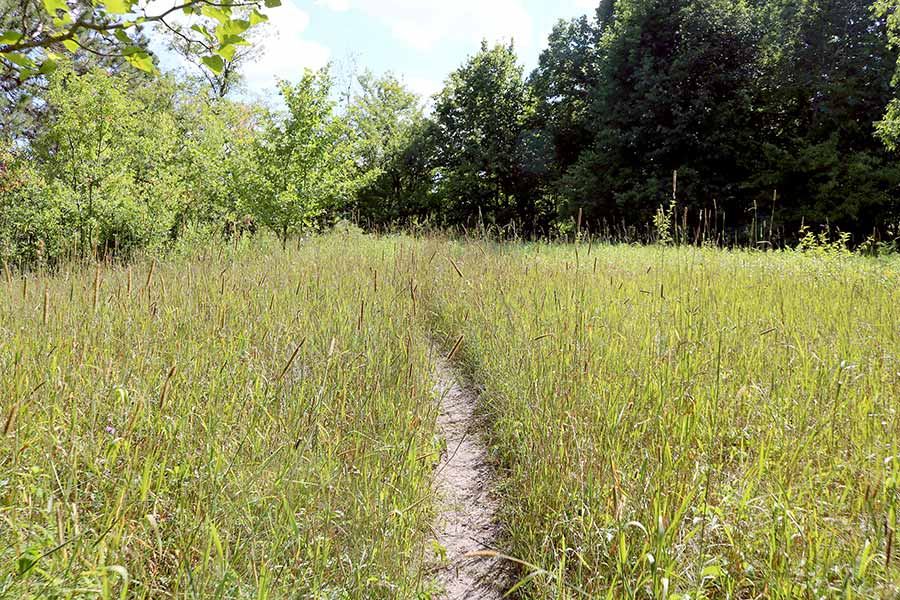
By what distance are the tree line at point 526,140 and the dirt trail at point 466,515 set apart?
2.23 meters

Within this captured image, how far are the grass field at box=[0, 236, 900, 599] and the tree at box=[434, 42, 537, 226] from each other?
20843 mm

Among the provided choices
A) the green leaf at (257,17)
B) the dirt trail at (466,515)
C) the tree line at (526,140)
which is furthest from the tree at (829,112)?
the green leaf at (257,17)

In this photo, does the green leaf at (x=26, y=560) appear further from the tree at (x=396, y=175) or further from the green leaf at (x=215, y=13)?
the tree at (x=396, y=175)

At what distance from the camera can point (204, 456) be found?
1941 millimetres

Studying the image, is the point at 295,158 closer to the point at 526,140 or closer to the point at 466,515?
the point at 466,515

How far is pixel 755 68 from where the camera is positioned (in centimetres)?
1833

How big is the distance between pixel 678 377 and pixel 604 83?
2025cm

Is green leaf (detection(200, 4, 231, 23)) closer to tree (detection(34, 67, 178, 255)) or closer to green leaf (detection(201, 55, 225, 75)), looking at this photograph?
green leaf (detection(201, 55, 225, 75))

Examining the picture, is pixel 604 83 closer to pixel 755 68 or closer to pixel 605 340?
pixel 755 68

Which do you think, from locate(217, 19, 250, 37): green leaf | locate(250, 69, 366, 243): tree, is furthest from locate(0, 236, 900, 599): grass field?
locate(250, 69, 366, 243): tree

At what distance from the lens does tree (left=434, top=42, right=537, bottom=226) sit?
2378 centimetres

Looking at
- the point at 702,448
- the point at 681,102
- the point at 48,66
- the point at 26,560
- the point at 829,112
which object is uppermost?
the point at 681,102

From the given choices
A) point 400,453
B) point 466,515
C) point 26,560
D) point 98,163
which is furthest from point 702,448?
point 98,163

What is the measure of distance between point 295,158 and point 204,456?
10.4 m
